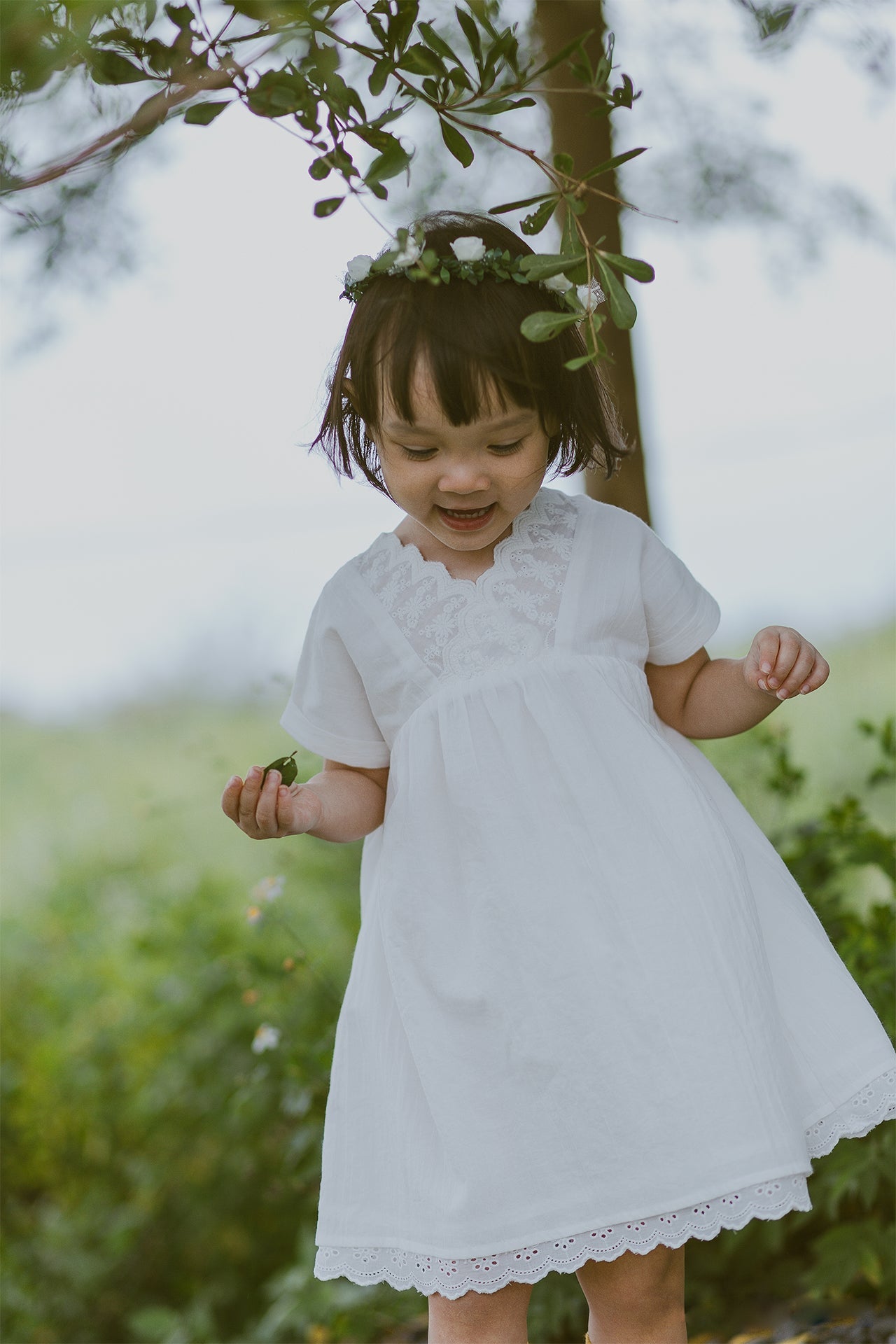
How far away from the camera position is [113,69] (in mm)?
1137

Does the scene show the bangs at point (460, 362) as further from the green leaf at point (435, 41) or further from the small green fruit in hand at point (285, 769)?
the small green fruit in hand at point (285, 769)

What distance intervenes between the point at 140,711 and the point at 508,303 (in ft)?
9.10

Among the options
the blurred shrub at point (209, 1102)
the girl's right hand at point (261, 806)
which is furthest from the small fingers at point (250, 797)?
the blurred shrub at point (209, 1102)

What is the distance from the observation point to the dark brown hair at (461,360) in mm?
1379

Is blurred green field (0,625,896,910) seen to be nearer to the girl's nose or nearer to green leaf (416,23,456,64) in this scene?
Answer: the girl's nose

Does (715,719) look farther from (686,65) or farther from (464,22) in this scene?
(686,65)

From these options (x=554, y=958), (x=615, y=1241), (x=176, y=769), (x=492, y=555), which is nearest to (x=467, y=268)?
(x=492, y=555)

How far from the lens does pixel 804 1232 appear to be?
2.31 meters

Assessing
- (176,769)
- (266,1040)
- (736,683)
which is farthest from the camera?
(176,769)

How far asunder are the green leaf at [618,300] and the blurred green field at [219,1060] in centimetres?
120

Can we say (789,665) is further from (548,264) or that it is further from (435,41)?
(435,41)

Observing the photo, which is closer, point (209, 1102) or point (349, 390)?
point (349, 390)

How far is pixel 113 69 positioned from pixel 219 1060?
7.53 ft

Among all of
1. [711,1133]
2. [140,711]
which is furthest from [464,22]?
[140,711]
